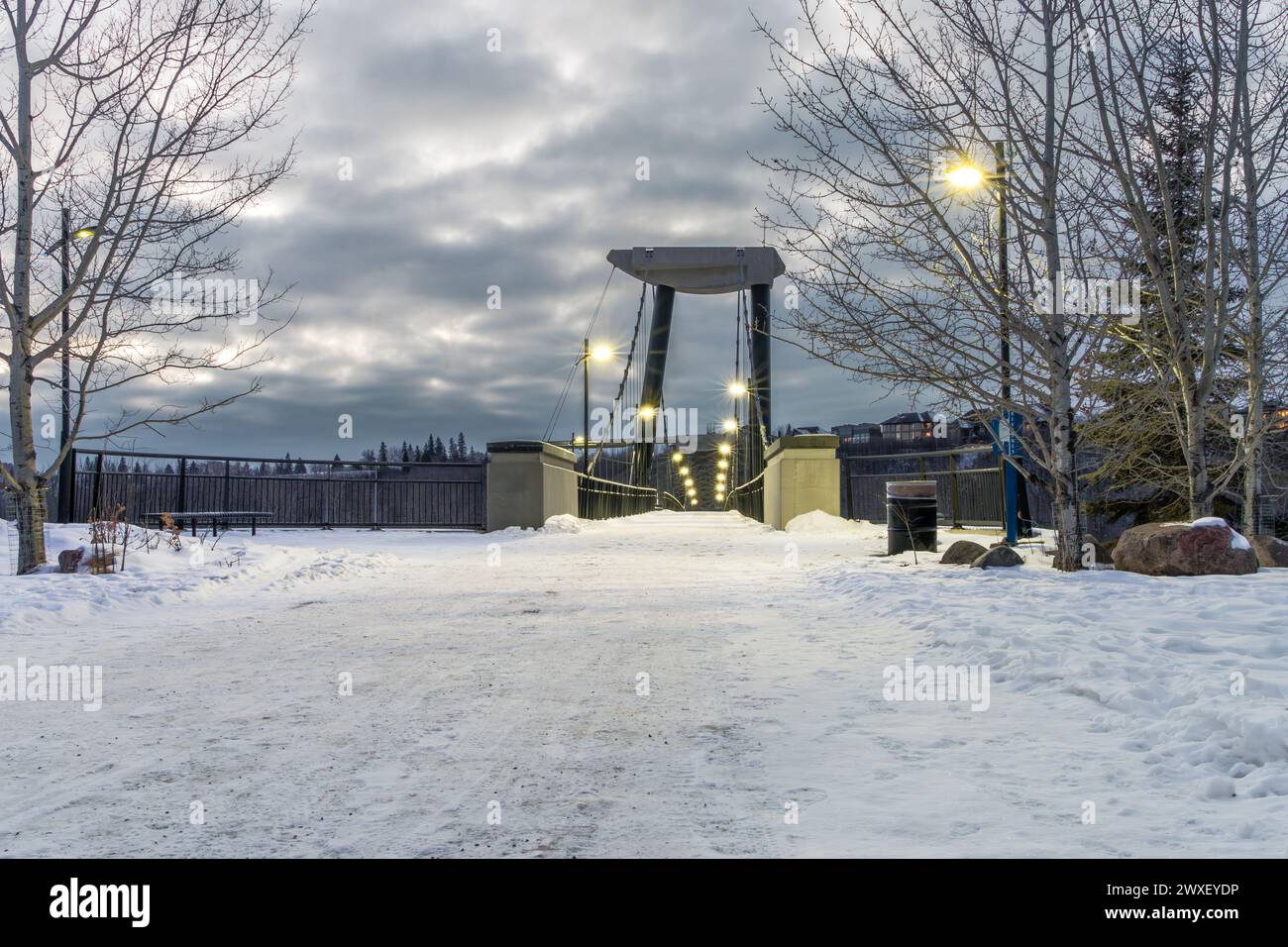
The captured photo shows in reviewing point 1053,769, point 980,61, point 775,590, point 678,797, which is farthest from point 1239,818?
point 980,61

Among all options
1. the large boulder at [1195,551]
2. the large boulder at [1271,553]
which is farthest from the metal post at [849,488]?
the large boulder at [1195,551]

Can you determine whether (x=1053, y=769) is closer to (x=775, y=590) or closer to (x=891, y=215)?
(x=775, y=590)

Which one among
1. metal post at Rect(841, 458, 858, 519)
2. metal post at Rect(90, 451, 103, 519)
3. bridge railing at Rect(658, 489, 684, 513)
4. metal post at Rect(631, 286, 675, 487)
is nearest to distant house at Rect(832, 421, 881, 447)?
bridge railing at Rect(658, 489, 684, 513)

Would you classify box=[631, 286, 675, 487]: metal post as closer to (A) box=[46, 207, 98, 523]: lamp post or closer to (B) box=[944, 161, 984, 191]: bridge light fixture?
(A) box=[46, 207, 98, 523]: lamp post

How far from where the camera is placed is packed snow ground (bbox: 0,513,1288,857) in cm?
235

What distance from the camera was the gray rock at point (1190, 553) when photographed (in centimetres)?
720

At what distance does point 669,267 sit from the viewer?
41.2m

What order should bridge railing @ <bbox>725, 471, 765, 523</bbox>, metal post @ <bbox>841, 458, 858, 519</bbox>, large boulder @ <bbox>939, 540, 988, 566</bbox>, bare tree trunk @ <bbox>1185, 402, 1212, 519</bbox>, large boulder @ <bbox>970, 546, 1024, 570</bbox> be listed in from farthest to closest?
bridge railing @ <bbox>725, 471, 765, 523</bbox>
metal post @ <bbox>841, 458, 858, 519</bbox>
large boulder @ <bbox>939, 540, 988, 566</bbox>
large boulder @ <bbox>970, 546, 1024, 570</bbox>
bare tree trunk @ <bbox>1185, 402, 1212, 519</bbox>

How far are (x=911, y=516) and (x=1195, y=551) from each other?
14.6 feet

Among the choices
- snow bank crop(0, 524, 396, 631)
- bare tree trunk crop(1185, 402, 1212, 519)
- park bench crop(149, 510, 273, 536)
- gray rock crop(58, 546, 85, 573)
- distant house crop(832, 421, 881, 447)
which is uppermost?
distant house crop(832, 421, 881, 447)

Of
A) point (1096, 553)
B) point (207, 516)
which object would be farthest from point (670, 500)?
point (1096, 553)

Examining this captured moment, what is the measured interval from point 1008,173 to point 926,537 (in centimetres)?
550

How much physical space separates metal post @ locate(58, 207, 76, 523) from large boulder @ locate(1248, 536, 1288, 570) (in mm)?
13327

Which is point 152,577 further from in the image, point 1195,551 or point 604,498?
point 604,498
